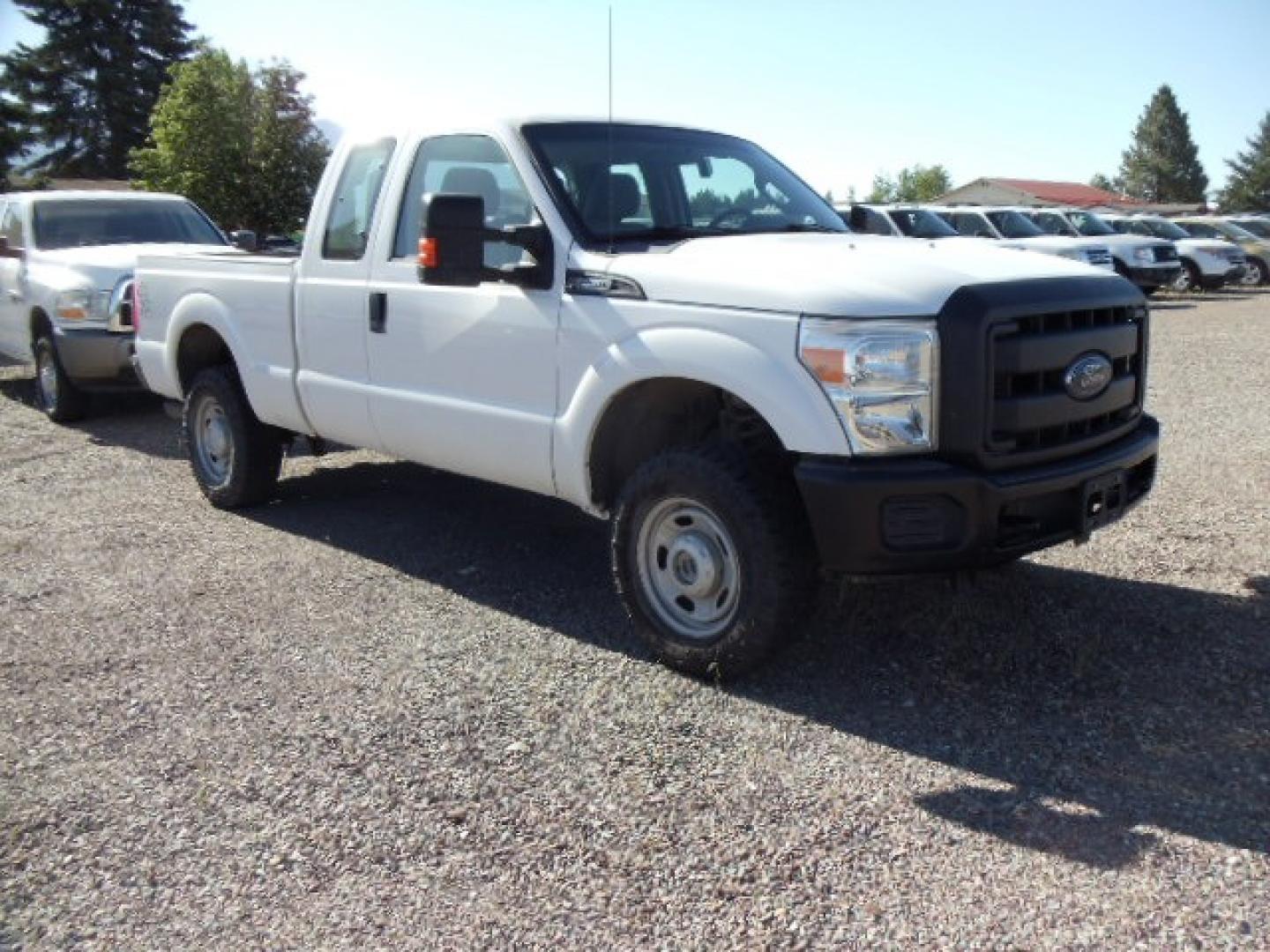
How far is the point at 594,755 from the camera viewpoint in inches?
151

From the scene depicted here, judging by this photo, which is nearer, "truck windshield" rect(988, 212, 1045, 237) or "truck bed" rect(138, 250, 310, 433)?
"truck bed" rect(138, 250, 310, 433)

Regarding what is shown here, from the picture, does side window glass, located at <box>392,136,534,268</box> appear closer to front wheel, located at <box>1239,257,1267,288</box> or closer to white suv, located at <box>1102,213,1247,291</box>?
white suv, located at <box>1102,213,1247,291</box>

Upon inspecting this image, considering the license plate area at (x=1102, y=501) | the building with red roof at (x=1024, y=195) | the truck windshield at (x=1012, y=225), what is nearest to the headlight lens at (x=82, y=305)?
the license plate area at (x=1102, y=501)

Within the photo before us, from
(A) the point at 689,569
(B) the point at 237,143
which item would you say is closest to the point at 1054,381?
(A) the point at 689,569

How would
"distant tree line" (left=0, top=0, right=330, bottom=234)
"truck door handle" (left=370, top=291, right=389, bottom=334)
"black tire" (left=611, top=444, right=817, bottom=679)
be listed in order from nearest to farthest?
"black tire" (left=611, top=444, right=817, bottom=679)
"truck door handle" (left=370, top=291, right=389, bottom=334)
"distant tree line" (left=0, top=0, right=330, bottom=234)

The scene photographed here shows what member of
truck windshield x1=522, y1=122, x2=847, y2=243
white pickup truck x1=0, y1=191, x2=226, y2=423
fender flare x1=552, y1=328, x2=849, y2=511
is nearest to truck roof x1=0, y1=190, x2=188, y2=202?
white pickup truck x1=0, y1=191, x2=226, y2=423

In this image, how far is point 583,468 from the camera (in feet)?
15.3

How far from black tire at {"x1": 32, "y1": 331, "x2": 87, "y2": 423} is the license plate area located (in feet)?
27.0

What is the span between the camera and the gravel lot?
3.00 meters

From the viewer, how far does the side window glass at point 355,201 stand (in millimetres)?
5652

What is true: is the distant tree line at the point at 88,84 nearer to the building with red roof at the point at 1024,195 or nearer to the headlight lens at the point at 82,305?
the headlight lens at the point at 82,305

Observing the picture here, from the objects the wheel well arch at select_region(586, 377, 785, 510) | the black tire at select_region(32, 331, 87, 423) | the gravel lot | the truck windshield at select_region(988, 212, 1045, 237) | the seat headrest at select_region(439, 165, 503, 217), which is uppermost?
the truck windshield at select_region(988, 212, 1045, 237)

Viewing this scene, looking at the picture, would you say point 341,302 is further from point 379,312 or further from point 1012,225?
point 1012,225

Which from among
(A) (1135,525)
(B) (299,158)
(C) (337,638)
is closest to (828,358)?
(C) (337,638)
